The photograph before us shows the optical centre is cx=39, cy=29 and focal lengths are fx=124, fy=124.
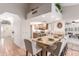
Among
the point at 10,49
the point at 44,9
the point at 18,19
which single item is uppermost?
the point at 44,9

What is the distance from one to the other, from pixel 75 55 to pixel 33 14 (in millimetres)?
697

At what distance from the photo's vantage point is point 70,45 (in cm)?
146

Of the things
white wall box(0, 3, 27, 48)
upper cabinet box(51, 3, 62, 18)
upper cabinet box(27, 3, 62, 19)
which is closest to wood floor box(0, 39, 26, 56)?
white wall box(0, 3, 27, 48)

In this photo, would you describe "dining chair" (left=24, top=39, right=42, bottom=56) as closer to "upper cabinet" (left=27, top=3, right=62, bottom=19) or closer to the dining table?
the dining table

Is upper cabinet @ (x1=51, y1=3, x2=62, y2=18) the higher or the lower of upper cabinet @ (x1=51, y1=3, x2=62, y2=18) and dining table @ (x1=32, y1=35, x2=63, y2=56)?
the higher

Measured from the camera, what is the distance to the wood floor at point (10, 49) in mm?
1456

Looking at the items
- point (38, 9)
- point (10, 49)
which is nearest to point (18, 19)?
point (38, 9)

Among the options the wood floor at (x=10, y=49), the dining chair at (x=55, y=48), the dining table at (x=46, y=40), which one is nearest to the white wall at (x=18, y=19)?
the wood floor at (x=10, y=49)

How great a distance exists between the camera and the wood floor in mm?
1456

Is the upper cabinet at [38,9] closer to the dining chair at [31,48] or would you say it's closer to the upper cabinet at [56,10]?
the upper cabinet at [56,10]

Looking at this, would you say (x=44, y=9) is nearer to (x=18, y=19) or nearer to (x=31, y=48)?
(x=18, y=19)

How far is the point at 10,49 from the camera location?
146 cm

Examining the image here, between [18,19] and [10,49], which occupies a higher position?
[18,19]

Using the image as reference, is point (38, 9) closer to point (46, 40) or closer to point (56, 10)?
point (56, 10)
